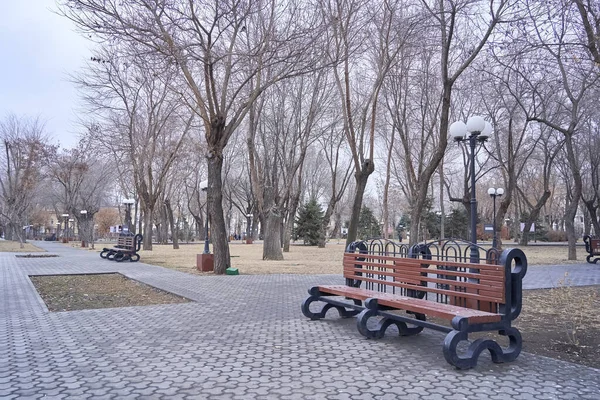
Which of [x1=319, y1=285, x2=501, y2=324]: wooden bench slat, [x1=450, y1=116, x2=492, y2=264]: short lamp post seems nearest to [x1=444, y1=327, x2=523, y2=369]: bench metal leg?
[x1=319, y1=285, x2=501, y2=324]: wooden bench slat

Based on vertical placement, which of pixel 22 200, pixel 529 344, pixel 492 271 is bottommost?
pixel 529 344

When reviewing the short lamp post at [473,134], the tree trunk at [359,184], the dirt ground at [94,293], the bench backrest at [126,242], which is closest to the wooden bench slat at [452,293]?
the short lamp post at [473,134]

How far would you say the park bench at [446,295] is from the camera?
4672 millimetres

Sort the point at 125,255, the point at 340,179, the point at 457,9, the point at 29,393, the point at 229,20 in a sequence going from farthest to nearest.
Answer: the point at 340,179
the point at 125,255
the point at 229,20
the point at 457,9
the point at 29,393

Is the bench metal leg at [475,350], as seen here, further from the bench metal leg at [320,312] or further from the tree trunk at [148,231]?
the tree trunk at [148,231]

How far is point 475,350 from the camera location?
15.2ft

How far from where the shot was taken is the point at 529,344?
5.74 metres

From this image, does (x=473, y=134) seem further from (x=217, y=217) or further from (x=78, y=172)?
(x=78, y=172)

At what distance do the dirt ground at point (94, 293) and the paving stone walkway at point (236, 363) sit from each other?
3.42ft

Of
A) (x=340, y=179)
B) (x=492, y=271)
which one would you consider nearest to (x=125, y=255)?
(x=492, y=271)

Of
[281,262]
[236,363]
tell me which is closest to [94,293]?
[236,363]

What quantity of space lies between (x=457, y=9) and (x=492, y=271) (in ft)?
27.9

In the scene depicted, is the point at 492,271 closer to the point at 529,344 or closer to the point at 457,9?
the point at 529,344

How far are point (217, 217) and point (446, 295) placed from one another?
31.1 ft
